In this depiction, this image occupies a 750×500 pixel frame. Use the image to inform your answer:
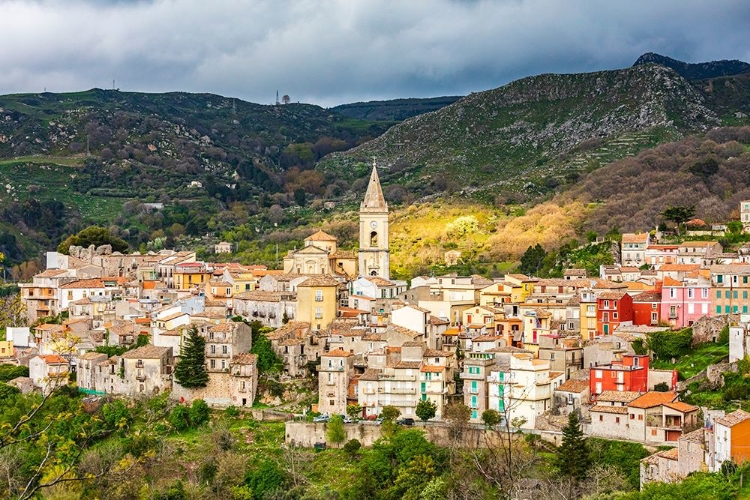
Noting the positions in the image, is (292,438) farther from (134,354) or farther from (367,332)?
(134,354)

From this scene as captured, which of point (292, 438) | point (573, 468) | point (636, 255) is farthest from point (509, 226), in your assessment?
point (573, 468)

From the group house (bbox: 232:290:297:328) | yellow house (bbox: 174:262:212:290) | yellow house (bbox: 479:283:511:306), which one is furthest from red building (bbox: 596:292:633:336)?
yellow house (bbox: 174:262:212:290)

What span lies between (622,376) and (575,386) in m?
1.67

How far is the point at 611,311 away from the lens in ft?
151

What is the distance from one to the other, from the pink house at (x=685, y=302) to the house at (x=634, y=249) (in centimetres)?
1231

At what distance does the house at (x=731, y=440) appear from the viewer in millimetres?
31500

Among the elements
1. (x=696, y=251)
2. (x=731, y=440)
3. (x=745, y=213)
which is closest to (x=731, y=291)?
(x=696, y=251)

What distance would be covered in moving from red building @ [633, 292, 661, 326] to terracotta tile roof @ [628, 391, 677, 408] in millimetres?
8689

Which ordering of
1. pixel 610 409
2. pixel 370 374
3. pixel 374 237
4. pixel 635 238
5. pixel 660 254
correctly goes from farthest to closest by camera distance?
pixel 374 237, pixel 635 238, pixel 660 254, pixel 370 374, pixel 610 409

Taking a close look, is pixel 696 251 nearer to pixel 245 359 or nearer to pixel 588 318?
pixel 588 318

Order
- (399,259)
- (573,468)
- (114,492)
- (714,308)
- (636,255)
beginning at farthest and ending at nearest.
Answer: (399,259) < (636,255) < (714,308) < (114,492) < (573,468)

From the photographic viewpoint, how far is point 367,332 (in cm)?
4656

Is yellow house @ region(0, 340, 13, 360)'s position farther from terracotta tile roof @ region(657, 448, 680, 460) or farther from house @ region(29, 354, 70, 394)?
terracotta tile roof @ region(657, 448, 680, 460)

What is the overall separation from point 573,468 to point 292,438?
1150cm
